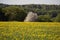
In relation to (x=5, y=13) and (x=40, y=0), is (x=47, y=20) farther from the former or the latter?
(x=5, y=13)

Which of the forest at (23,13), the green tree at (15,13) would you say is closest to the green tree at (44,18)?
the forest at (23,13)

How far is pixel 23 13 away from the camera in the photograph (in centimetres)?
272

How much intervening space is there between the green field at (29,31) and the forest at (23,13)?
10 centimetres

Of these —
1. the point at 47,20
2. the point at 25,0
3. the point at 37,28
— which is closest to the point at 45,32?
the point at 37,28

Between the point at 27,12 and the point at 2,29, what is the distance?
551 mm

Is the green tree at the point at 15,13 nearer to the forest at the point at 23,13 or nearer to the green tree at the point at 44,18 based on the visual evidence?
the forest at the point at 23,13

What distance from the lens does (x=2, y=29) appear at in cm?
247

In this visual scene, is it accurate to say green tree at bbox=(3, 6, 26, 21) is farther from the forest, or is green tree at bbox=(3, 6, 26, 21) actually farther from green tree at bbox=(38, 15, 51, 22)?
green tree at bbox=(38, 15, 51, 22)

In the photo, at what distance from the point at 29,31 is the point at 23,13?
0.41 m

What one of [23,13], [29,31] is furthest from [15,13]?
[29,31]

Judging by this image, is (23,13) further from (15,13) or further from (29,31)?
(29,31)

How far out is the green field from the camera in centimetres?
228

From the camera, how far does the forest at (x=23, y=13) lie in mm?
2695

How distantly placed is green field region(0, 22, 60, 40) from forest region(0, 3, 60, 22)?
0.32 ft
